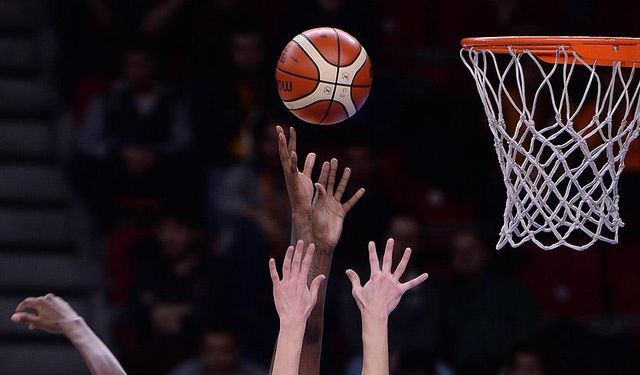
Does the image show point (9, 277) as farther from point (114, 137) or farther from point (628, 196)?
point (628, 196)

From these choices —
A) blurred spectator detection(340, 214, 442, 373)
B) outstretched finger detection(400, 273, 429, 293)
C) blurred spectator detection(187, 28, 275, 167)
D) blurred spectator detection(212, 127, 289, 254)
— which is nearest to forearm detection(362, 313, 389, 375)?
outstretched finger detection(400, 273, 429, 293)

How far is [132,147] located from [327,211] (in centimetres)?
354

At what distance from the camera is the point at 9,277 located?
809 centimetres

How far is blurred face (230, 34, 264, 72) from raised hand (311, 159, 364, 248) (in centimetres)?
368

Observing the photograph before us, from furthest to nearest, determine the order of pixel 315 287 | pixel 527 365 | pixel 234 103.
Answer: pixel 234 103, pixel 527 365, pixel 315 287

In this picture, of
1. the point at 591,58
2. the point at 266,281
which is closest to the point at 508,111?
the point at 591,58

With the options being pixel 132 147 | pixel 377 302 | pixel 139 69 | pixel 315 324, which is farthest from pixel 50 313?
pixel 139 69

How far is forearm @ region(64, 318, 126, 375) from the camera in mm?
4617

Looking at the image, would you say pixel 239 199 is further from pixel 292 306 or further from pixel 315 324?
pixel 292 306

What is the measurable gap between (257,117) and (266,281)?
3.54 ft

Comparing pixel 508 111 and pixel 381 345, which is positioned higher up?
pixel 508 111

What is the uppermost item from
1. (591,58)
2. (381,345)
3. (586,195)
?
(591,58)

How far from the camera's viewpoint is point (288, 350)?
4.07m

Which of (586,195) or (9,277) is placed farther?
(9,277)
